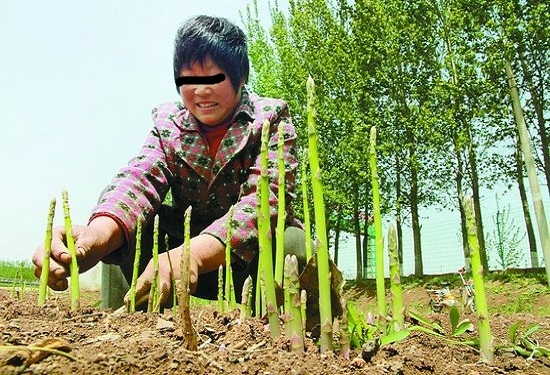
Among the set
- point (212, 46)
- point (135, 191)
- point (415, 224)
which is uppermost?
point (415, 224)

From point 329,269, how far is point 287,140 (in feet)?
4.08

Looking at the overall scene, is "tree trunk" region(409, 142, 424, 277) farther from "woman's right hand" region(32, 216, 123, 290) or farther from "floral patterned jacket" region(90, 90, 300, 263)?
"woman's right hand" region(32, 216, 123, 290)

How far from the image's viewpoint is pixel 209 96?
7.21 feet

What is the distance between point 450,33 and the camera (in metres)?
11.5

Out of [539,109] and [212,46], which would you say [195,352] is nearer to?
[212,46]

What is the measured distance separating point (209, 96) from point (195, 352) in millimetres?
1479

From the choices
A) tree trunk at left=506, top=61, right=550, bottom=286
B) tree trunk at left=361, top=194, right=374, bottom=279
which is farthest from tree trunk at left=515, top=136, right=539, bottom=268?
tree trunk at left=361, top=194, right=374, bottom=279

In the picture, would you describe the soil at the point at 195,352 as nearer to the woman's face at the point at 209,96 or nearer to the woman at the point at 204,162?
the woman at the point at 204,162

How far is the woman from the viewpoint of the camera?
6.21 ft

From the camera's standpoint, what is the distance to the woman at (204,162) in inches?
74.5

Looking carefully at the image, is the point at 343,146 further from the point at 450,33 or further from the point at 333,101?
the point at 450,33

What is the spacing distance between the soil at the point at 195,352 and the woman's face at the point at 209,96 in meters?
1.08

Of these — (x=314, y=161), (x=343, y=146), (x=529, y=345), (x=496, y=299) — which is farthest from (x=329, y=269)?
(x=343, y=146)

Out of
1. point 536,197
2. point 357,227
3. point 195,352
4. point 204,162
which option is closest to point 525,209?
point 536,197
